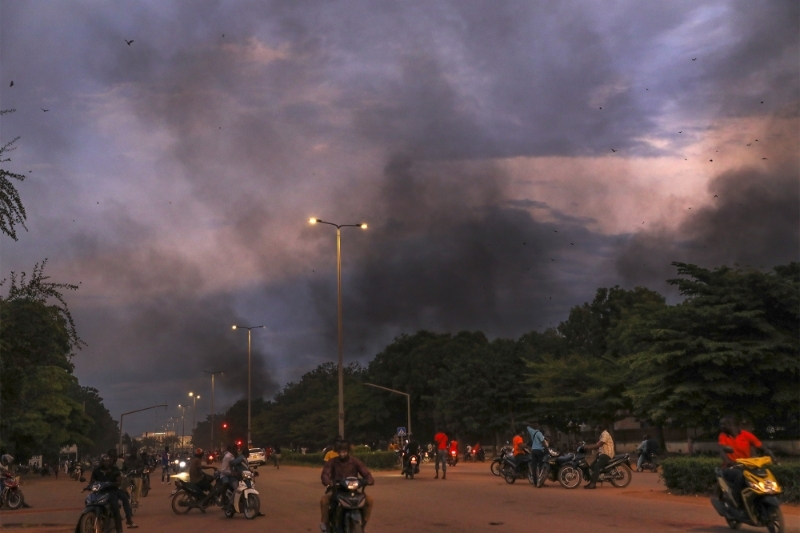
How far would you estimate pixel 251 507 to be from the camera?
1659cm

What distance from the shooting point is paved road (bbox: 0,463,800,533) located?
13.0 metres

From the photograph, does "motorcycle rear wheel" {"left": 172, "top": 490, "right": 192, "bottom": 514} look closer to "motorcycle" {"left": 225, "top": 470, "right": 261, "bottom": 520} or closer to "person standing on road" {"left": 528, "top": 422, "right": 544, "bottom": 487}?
"motorcycle" {"left": 225, "top": 470, "right": 261, "bottom": 520}

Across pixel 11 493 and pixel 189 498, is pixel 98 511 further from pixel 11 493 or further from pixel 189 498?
pixel 11 493

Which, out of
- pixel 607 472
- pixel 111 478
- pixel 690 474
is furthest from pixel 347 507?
pixel 607 472

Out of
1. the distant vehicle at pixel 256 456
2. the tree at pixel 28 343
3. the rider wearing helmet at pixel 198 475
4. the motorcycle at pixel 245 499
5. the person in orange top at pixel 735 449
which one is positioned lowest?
the distant vehicle at pixel 256 456

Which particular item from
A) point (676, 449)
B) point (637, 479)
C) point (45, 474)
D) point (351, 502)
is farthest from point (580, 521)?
point (45, 474)

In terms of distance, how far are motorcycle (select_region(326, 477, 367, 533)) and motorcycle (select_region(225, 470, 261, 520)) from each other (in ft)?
20.8

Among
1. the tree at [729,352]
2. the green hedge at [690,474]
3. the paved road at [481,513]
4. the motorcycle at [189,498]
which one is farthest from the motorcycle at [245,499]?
the tree at [729,352]

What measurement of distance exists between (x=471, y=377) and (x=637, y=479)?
33.6m

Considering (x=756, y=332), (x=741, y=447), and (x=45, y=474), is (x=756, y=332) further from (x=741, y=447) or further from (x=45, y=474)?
(x=45, y=474)

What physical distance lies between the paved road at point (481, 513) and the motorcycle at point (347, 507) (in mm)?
2478

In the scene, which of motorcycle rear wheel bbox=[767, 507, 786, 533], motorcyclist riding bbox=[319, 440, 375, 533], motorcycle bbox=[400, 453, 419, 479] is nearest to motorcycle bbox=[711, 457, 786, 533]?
motorcycle rear wheel bbox=[767, 507, 786, 533]

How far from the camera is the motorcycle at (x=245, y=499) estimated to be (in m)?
16.6

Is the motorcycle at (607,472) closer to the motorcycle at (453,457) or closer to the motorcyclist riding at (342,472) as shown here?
the motorcyclist riding at (342,472)
